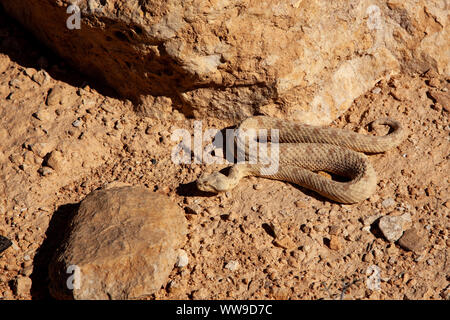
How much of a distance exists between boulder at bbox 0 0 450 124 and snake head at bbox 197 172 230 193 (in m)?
1.20

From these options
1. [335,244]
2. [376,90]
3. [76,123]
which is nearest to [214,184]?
[335,244]

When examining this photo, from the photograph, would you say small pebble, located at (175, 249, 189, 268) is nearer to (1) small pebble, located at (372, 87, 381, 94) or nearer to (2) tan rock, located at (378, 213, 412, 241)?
(2) tan rock, located at (378, 213, 412, 241)

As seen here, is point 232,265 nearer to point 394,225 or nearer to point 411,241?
point 394,225

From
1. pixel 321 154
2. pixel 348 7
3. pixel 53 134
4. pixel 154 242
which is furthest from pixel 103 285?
pixel 348 7

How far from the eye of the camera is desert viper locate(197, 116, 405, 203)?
209 inches

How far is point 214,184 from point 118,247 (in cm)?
137

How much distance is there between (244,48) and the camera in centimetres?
568

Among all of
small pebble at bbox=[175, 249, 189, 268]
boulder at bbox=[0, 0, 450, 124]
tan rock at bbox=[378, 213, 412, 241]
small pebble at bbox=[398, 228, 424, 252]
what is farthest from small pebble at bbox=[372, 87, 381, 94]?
small pebble at bbox=[175, 249, 189, 268]

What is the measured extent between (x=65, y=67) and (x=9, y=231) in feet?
8.61

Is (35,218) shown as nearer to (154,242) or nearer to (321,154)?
(154,242)

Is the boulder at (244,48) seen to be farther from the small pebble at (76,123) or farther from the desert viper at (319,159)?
the small pebble at (76,123)

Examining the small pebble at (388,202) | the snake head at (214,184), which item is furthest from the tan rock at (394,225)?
the snake head at (214,184)

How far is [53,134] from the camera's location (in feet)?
19.9

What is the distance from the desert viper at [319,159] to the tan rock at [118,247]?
750mm
